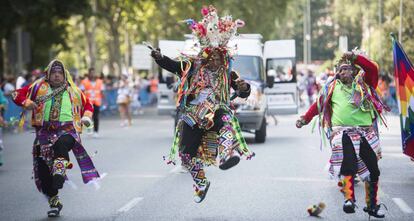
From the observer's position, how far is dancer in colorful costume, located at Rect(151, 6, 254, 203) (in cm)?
1010

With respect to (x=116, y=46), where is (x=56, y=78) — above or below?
below

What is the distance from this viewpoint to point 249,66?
21.5 m

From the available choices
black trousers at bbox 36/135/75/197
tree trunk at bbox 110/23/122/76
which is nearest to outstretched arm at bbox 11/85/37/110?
black trousers at bbox 36/135/75/197

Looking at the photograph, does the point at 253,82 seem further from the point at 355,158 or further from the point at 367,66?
the point at 355,158

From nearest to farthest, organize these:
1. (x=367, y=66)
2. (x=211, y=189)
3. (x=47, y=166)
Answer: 1. (x=367, y=66)
2. (x=47, y=166)
3. (x=211, y=189)

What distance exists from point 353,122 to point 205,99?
5.08 feet

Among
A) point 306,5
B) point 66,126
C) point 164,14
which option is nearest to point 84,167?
point 66,126

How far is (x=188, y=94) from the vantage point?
1028cm

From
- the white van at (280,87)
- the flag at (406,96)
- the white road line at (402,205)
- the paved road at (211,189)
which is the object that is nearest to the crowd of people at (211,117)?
the white road line at (402,205)

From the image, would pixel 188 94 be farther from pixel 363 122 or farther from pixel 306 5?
pixel 306 5

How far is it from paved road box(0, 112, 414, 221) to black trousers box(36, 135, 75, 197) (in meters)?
0.29

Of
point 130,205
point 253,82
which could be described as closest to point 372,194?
point 130,205

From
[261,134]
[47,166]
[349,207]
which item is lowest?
[261,134]

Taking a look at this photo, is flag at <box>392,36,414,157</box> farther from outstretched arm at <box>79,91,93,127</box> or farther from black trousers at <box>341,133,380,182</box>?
outstretched arm at <box>79,91,93,127</box>
